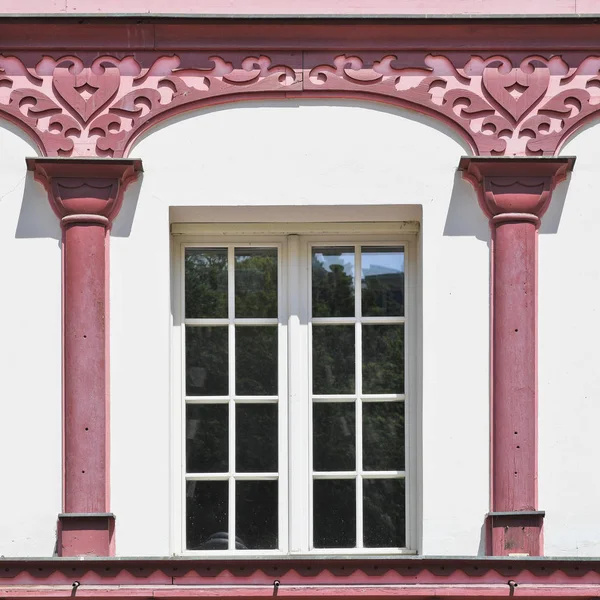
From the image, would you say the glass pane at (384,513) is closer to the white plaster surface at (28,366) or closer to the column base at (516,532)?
the column base at (516,532)

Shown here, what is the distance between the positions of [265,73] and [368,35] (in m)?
0.55

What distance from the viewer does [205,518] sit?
18.7 ft

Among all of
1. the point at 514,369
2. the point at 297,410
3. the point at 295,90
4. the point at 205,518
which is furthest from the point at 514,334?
the point at 205,518

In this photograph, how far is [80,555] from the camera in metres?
5.38

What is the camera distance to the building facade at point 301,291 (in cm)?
547

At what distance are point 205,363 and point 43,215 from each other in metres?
1.11

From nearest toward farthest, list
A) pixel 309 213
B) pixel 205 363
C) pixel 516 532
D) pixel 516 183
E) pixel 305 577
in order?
1. pixel 305 577
2. pixel 516 532
3. pixel 516 183
4. pixel 309 213
5. pixel 205 363

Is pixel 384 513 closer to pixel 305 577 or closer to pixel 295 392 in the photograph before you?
pixel 305 577

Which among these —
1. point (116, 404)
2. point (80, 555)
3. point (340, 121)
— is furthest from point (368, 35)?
point (80, 555)

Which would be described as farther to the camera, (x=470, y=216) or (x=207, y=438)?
(x=207, y=438)

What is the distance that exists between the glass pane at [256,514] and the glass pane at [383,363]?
734mm

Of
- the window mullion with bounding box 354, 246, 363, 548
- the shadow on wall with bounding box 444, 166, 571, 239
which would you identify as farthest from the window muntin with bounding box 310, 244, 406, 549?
the shadow on wall with bounding box 444, 166, 571, 239

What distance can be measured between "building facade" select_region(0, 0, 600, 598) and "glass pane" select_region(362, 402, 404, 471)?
1cm

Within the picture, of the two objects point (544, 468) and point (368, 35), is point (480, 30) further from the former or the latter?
point (544, 468)
